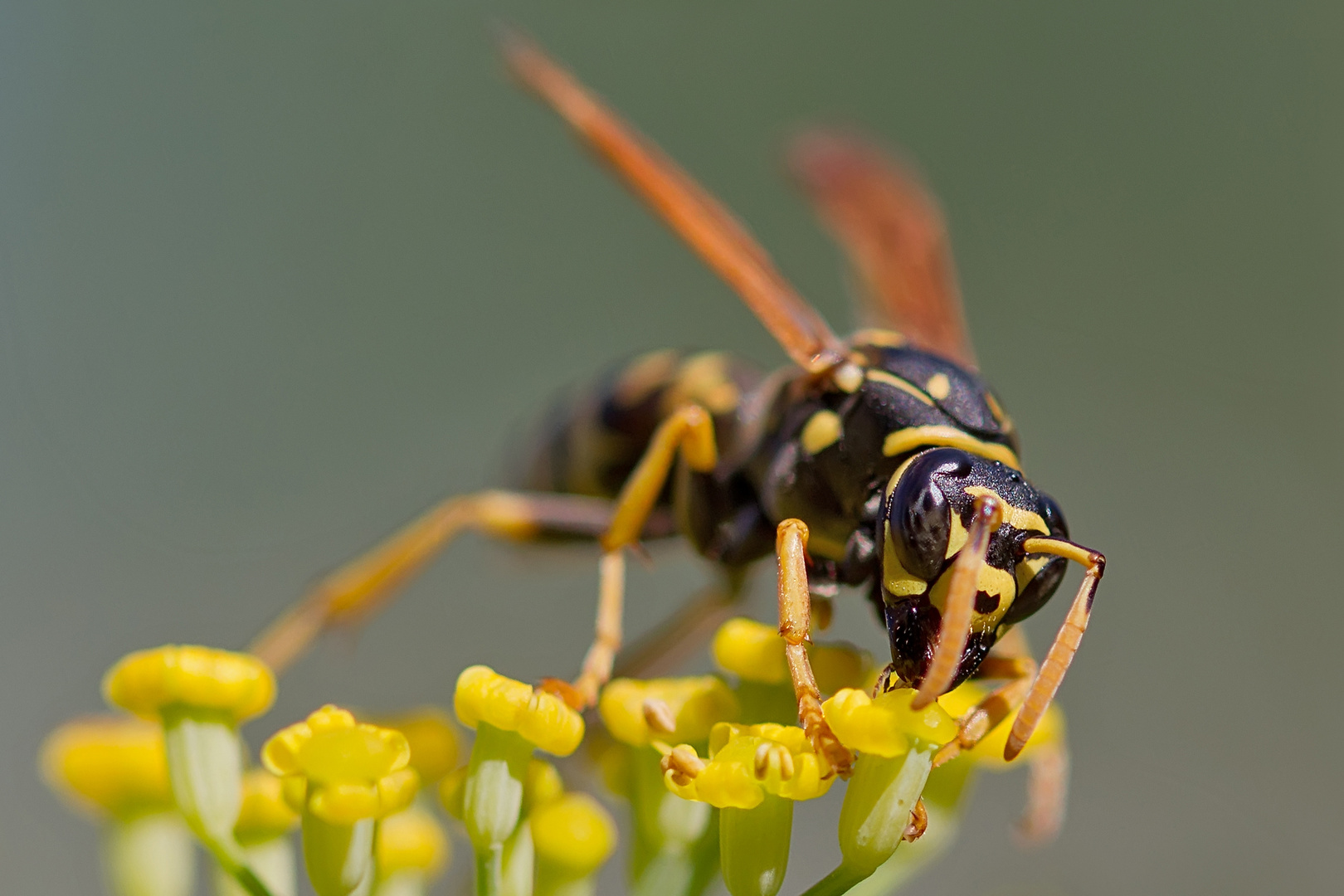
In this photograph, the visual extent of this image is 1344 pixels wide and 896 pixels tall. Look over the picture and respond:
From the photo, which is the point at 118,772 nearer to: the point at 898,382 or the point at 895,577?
the point at 895,577

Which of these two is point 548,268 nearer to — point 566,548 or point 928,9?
point 928,9

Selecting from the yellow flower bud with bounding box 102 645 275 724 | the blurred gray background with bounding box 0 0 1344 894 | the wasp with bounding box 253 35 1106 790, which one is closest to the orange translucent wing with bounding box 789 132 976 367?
the wasp with bounding box 253 35 1106 790

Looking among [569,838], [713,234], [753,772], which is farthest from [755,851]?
[713,234]

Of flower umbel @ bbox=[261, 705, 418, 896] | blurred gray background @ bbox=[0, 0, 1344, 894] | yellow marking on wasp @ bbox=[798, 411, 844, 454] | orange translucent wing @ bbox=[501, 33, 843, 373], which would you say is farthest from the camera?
blurred gray background @ bbox=[0, 0, 1344, 894]

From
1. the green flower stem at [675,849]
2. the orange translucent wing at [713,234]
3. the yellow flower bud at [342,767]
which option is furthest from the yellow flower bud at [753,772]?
the orange translucent wing at [713,234]

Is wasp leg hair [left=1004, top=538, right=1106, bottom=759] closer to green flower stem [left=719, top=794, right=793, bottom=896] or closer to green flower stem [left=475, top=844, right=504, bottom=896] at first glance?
green flower stem [left=719, top=794, right=793, bottom=896]

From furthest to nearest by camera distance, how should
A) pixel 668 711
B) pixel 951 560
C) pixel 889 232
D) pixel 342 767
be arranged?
1. pixel 889 232
2. pixel 668 711
3. pixel 951 560
4. pixel 342 767
